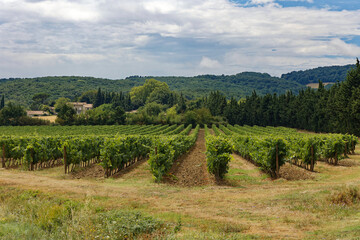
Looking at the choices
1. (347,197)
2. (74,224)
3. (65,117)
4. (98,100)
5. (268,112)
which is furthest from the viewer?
(98,100)

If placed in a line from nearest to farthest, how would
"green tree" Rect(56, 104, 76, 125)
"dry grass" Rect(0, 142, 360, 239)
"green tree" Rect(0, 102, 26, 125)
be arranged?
"dry grass" Rect(0, 142, 360, 239), "green tree" Rect(0, 102, 26, 125), "green tree" Rect(56, 104, 76, 125)

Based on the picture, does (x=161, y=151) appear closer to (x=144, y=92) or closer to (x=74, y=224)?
(x=74, y=224)

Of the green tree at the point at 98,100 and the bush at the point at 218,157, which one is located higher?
the green tree at the point at 98,100

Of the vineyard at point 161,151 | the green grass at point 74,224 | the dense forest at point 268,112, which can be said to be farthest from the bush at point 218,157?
the dense forest at point 268,112

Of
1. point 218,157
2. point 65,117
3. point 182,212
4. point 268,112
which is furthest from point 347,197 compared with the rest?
point 65,117

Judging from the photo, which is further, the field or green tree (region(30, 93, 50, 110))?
green tree (region(30, 93, 50, 110))

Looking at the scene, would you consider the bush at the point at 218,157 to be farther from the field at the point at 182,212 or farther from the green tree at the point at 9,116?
the green tree at the point at 9,116

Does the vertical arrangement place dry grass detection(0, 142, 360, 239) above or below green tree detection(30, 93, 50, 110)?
below

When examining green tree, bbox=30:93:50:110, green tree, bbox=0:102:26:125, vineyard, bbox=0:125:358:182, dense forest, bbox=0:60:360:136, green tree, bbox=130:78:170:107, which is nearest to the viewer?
vineyard, bbox=0:125:358:182

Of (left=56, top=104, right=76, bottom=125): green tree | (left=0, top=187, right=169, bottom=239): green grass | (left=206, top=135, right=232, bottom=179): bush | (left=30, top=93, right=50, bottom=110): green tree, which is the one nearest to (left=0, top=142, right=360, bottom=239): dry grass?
(left=0, top=187, right=169, bottom=239): green grass

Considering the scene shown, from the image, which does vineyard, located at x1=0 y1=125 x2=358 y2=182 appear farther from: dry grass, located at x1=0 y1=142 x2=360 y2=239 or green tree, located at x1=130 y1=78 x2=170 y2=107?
green tree, located at x1=130 y1=78 x2=170 y2=107

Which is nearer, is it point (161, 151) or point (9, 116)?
point (161, 151)

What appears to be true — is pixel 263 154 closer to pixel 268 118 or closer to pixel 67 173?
pixel 67 173

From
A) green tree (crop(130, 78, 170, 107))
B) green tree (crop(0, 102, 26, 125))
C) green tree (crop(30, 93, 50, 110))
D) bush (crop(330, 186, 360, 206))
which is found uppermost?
green tree (crop(130, 78, 170, 107))
